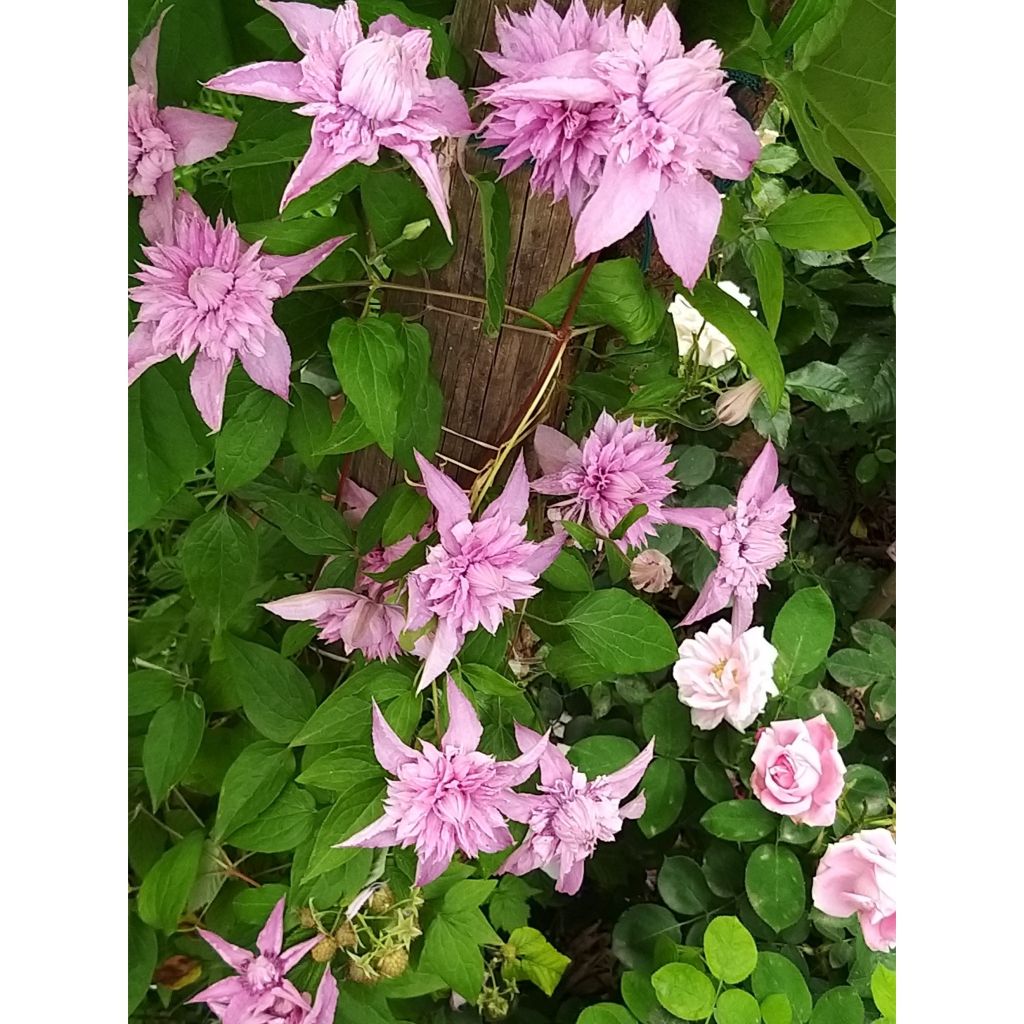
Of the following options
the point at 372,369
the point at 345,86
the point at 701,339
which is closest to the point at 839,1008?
the point at 701,339

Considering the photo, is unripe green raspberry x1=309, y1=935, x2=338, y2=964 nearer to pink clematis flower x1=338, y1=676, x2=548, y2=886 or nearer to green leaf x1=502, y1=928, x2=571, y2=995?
pink clematis flower x1=338, y1=676, x2=548, y2=886

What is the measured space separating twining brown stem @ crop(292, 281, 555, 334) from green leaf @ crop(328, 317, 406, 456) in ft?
0.11

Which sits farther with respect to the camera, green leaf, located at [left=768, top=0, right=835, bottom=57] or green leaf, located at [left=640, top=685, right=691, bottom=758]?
green leaf, located at [left=640, top=685, right=691, bottom=758]

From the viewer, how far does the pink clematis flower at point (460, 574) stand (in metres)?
0.55

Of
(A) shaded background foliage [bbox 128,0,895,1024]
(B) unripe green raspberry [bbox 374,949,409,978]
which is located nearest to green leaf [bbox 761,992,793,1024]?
(A) shaded background foliage [bbox 128,0,895,1024]

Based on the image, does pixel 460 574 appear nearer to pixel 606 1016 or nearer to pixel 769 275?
pixel 769 275

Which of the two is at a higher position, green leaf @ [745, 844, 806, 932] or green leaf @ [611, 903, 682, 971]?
green leaf @ [745, 844, 806, 932]

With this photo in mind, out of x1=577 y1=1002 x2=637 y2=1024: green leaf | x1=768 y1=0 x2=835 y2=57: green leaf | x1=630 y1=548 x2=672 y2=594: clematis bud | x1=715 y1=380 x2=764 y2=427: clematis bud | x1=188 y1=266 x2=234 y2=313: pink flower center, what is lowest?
x1=577 y1=1002 x2=637 y2=1024: green leaf

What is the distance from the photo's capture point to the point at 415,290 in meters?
0.57

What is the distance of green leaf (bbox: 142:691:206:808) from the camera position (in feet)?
2.18

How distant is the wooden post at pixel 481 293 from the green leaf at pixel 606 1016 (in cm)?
53

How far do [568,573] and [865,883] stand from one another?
0.41 meters
